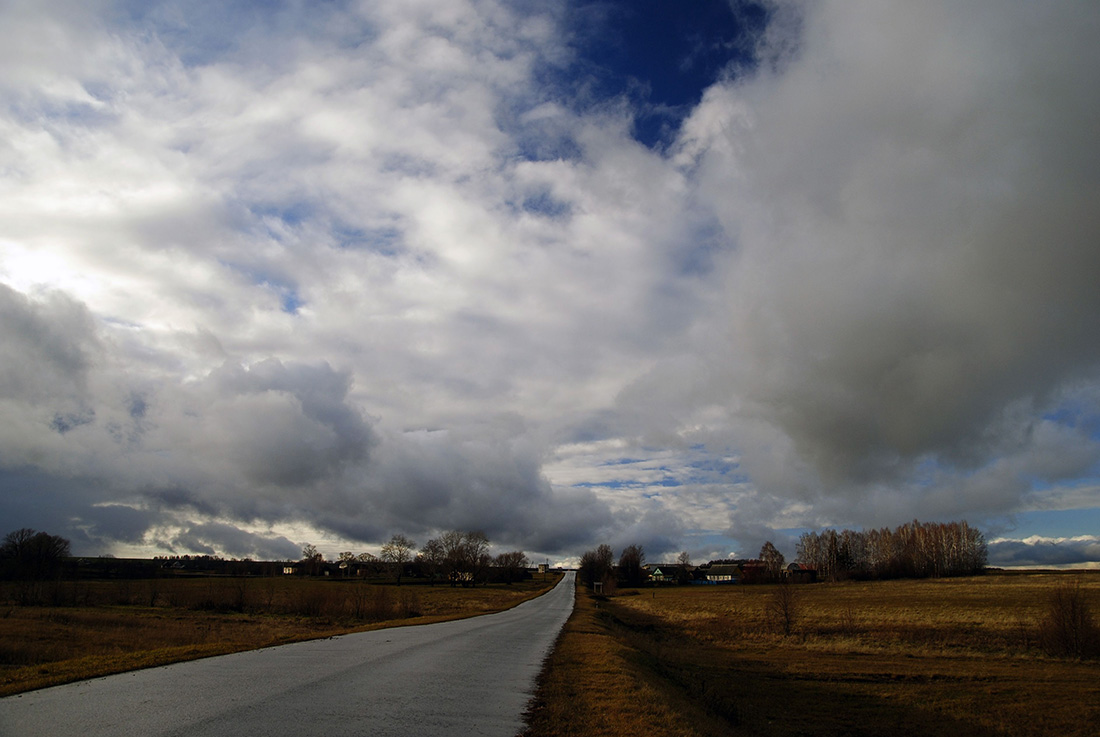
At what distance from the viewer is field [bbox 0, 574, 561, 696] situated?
618 inches

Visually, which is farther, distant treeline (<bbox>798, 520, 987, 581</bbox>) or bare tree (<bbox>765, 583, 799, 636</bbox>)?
distant treeline (<bbox>798, 520, 987, 581</bbox>)

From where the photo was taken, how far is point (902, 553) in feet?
483

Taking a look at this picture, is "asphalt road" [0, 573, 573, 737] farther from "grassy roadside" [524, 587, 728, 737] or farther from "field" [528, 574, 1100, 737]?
"field" [528, 574, 1100, 737]

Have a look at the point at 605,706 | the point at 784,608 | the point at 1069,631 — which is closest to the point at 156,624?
the point at 605,706

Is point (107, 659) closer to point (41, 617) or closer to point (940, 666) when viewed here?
point (940, 666)

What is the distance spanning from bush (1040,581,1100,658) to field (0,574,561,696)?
3355cm

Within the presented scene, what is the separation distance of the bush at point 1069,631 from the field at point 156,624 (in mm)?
33552

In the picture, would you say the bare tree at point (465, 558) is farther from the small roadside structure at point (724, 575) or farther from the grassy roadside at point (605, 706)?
the grassy roadside at point (605, 706)

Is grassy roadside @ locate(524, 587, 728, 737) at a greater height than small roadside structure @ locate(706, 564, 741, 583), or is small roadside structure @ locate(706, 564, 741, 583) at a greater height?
grassy roadside @ locate(524, 587, 728, 737)

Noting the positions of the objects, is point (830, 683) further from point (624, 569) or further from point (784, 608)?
point (624, 569)

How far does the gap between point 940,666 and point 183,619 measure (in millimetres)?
54203

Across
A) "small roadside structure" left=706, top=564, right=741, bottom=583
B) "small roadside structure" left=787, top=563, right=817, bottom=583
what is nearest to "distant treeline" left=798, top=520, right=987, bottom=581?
"small roadside structure" left=787, top=563, right=817, bottom=583

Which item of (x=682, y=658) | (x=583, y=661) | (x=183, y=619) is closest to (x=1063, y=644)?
(x=682, y=658)

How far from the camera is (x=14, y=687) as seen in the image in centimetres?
1172
